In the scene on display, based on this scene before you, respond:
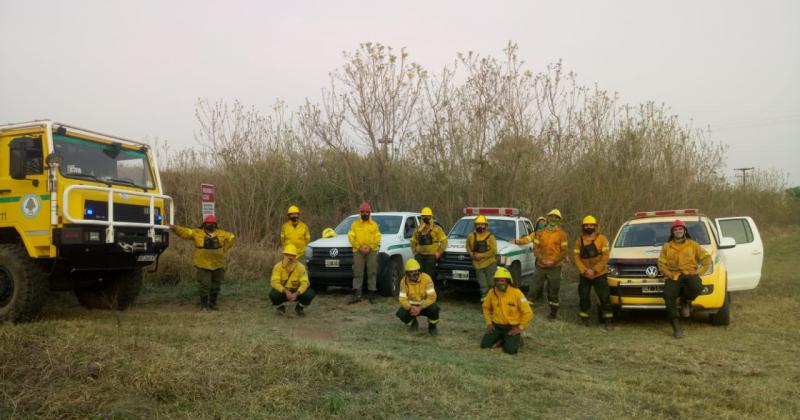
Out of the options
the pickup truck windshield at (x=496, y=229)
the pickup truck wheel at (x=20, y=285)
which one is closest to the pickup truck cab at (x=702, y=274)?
the pickup truck windshield at (x=496, y=229)

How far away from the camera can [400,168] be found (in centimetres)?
1831

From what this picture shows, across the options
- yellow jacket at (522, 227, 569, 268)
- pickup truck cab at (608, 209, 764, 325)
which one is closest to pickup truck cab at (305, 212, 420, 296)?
yellow jacket at (522, 227, 569, 268)

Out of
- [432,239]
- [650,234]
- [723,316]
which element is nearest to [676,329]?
[723,316]

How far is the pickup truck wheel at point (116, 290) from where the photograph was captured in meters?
9.34

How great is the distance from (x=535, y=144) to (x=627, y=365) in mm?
11397

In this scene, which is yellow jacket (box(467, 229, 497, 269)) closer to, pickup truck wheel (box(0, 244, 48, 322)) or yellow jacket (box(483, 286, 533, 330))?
yellow jacket (box(483, 286, 533, 330))

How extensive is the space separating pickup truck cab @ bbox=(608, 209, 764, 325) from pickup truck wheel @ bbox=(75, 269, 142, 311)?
7.53 meters

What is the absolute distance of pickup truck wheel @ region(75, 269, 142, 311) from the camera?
9.34 meters

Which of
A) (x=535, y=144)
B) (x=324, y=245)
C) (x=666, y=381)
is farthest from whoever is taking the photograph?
(x=535, y=144)

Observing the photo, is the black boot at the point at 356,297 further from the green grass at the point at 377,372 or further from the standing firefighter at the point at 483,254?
the standing firefighter at the point at 483,254

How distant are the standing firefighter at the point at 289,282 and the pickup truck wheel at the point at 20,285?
312cm

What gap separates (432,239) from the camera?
423 inches

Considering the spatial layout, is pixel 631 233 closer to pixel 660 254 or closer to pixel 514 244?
pixel 660 254

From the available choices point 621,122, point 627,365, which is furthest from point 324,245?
point 621,122
